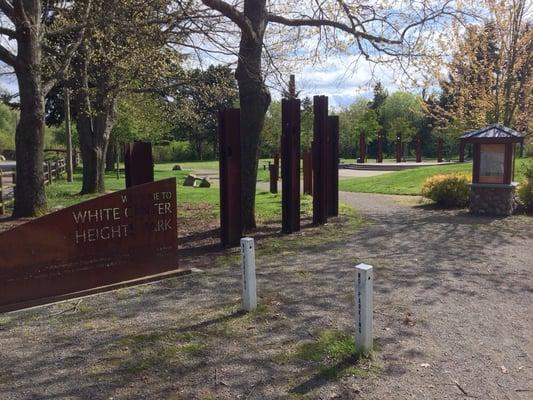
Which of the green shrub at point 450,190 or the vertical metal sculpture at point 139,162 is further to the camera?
the green shrub at point 450,190

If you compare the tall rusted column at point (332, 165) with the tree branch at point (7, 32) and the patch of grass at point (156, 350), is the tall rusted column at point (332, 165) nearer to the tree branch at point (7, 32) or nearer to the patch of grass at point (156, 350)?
the tree branch at point (7, 32)

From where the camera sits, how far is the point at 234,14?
980cm

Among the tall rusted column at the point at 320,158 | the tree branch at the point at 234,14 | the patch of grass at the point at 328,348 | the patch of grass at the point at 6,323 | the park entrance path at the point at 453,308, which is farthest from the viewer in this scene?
the tall rusted column at the point at 320,158

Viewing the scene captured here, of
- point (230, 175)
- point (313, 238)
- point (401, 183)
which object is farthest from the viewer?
point (401, 183)

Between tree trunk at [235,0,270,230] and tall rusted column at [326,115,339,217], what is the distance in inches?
84.2

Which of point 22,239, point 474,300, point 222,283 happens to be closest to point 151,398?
point 22,239

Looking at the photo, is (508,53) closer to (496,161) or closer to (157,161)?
(496,161)

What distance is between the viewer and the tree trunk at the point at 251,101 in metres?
10.5

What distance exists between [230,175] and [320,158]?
121 inches

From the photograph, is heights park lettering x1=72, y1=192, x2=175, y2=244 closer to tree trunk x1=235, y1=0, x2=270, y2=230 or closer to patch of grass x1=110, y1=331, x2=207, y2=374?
patch of grass x1=110, y1=331, x2=207, y2=374

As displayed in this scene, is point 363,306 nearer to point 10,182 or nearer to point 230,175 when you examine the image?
point 230,175

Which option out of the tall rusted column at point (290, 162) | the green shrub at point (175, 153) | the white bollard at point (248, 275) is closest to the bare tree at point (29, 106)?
the tall rusted column at point (290, 162)

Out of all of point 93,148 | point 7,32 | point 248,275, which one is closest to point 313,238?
point 248,275

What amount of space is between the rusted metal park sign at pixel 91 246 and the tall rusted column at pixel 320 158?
4794mm
